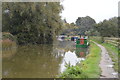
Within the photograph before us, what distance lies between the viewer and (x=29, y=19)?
26.5 metres

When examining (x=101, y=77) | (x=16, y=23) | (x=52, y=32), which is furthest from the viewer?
(x=52, y=32)

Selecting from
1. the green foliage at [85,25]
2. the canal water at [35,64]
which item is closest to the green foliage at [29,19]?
the canal water at [35,64]

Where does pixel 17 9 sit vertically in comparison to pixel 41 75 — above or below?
above

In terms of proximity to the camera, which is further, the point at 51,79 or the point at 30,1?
the point at 30,1

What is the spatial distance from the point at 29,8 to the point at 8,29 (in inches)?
174

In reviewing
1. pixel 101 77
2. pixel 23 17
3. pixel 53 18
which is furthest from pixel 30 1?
pixel 101 77

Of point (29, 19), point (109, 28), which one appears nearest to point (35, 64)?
point (29, 19)

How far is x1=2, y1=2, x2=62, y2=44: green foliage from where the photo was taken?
25219 millimetres

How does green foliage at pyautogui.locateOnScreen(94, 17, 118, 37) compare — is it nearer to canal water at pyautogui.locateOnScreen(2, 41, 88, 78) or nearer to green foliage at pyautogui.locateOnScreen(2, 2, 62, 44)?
green foliage at pyautogui.locateOnScreen(2, 2, 62, 44)

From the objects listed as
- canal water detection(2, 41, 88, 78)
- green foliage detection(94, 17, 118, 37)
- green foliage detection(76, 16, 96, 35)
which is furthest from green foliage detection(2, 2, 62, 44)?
green foliage detection(76, 16, 96, 35)

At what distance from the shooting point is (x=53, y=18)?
1101 inches

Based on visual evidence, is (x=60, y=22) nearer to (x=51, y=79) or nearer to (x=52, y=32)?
(x=52, y=32)

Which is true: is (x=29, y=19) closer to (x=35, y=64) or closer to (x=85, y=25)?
(x=35, y=64)

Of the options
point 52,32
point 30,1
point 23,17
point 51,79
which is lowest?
point 51,79
